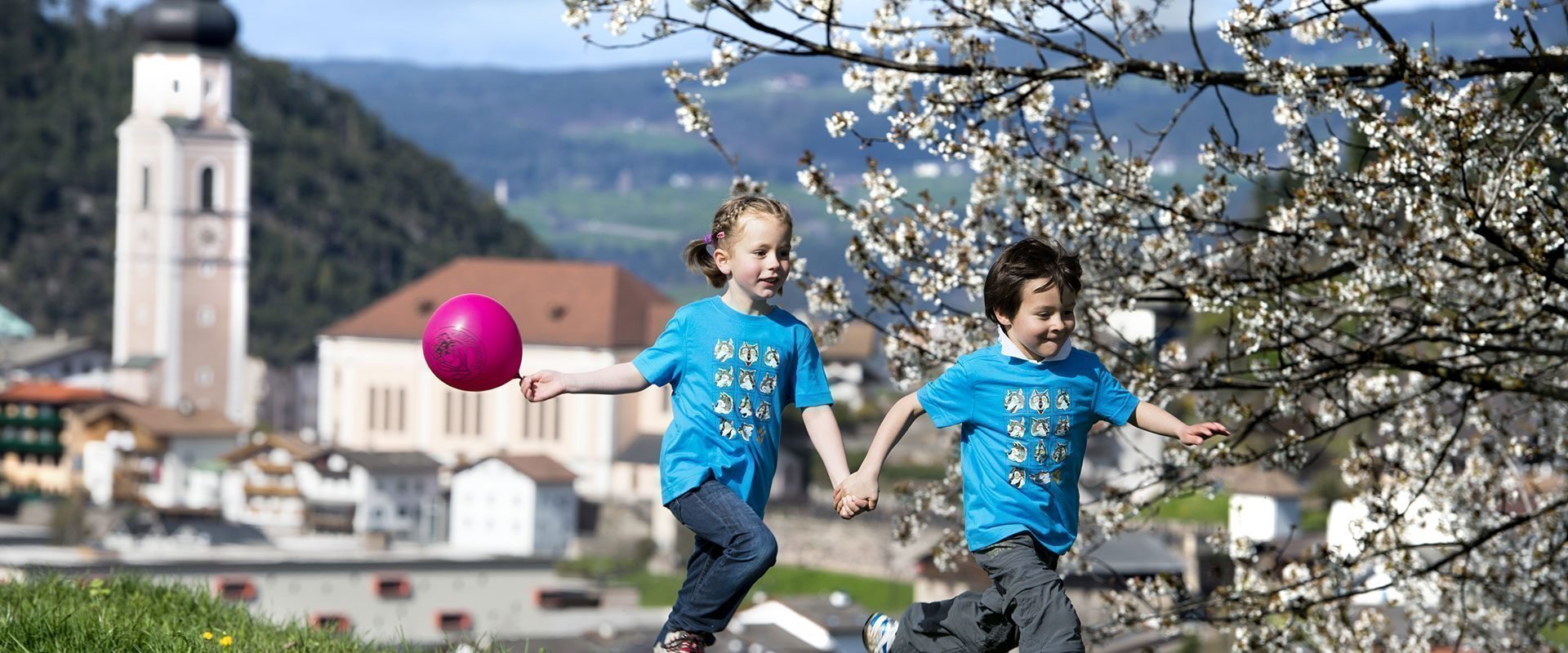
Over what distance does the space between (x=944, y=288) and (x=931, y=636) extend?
380cm

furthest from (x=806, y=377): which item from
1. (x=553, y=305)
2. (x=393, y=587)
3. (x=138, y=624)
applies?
(x=553, y=305)

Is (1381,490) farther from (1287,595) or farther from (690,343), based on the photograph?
(690,343)

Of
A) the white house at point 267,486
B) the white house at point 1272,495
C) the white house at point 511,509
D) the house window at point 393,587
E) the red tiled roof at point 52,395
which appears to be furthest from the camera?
the red tiled roof at point 52,395

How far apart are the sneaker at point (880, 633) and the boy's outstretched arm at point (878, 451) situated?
0.57m

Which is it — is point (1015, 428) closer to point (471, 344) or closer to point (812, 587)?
point (471, 344)

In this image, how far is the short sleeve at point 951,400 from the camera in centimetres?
676

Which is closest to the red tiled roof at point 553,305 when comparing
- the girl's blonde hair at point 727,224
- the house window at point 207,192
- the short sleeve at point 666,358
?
the house window at point 207,192

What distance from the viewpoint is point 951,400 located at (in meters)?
6.78

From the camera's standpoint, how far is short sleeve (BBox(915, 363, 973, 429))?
676 cm

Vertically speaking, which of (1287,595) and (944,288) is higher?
(944,288)

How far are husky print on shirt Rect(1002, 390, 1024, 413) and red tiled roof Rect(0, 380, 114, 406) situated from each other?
84953 millimetres

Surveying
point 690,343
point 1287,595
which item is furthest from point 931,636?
point 1287,595

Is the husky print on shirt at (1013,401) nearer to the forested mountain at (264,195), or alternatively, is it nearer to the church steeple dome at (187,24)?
the church steeple dome at (187,24)

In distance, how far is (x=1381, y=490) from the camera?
11.6 m
